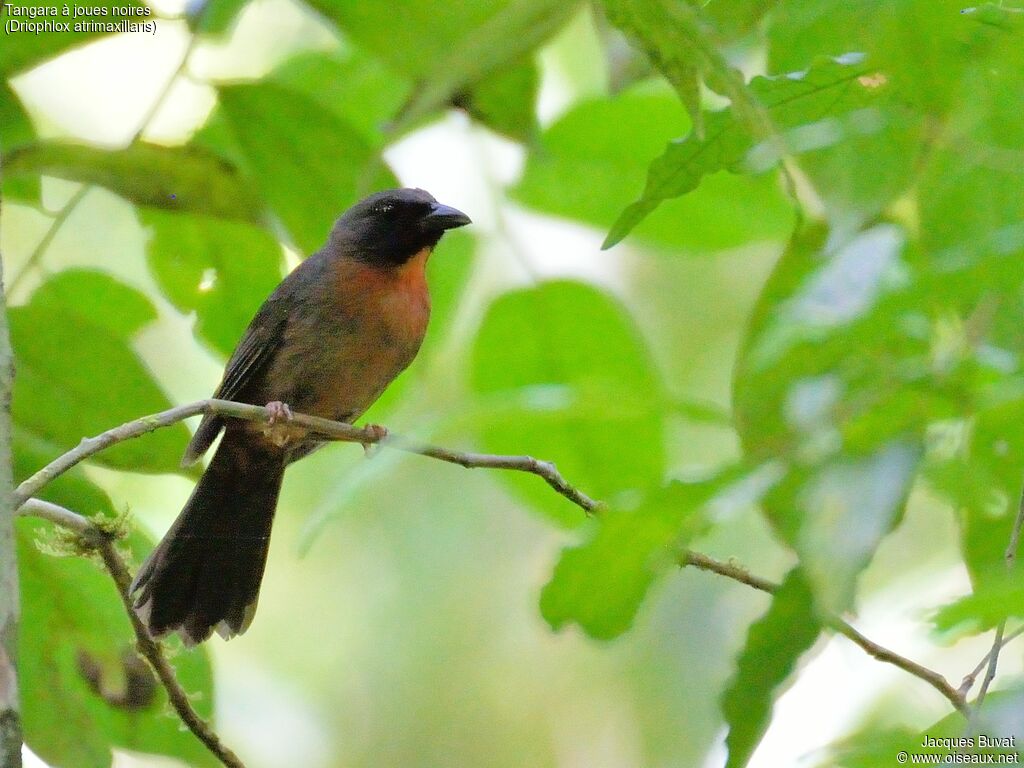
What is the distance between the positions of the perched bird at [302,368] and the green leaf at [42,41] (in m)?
1.51

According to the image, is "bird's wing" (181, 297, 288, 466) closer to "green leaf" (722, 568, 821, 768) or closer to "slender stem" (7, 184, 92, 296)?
"slender stem" (7, 184, 92, 296)

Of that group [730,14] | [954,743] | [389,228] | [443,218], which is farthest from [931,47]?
[389,228]

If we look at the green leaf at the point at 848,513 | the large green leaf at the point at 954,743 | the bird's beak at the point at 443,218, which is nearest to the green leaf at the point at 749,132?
the green leaf at the point at 848,513

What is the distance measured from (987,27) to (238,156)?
2.03 metres

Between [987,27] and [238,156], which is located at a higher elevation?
[238,156]

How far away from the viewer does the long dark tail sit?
→ 12.8 ft

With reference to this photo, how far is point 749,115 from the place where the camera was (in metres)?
1.76

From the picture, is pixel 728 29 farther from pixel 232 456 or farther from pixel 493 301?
pixel 232 456

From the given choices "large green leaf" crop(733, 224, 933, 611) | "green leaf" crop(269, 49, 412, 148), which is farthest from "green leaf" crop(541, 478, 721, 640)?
"green leaf" crop(269, 49, 412, 148)

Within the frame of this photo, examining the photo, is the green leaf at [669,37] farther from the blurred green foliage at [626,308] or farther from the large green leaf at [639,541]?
the large green leaf at [639,541]

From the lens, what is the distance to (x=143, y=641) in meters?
2.43

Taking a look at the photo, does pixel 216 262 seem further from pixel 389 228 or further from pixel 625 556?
pixel 389 228

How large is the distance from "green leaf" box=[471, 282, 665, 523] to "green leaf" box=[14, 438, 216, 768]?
936mm

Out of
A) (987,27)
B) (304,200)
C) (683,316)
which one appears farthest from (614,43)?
(683,316)
